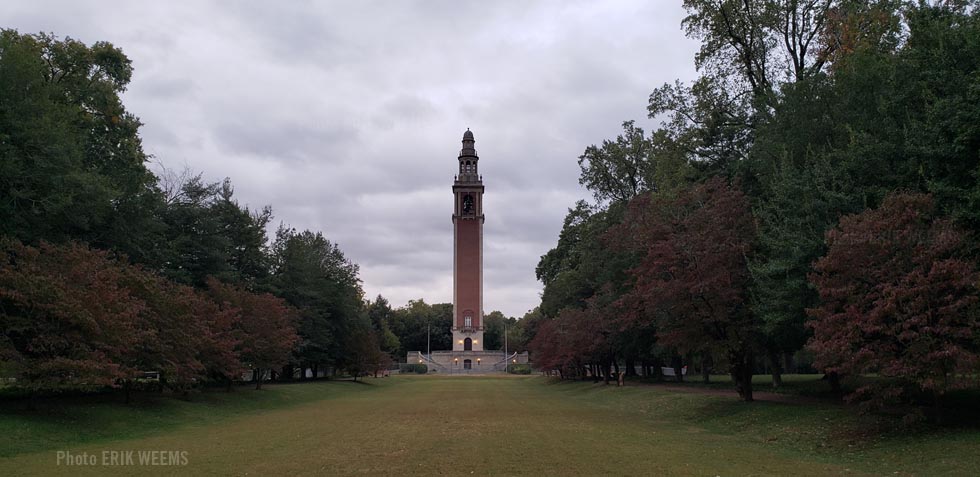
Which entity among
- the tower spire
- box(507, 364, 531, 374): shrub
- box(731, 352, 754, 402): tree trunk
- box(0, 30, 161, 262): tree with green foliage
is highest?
the tower spire

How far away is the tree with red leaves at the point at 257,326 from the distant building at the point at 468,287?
63.3 metres

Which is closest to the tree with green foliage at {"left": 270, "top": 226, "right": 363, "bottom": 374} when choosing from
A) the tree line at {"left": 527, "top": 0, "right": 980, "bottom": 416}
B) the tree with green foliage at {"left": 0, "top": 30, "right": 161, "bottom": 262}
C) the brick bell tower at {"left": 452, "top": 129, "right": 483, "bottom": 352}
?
the tree with green foliage at {"left": 0, "top": 30, "right": 161, "bottom": 262}

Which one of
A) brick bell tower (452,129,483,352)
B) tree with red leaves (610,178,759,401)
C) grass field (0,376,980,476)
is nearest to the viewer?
grass field (0,376,980,476)

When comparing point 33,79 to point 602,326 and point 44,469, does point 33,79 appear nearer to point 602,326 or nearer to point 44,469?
point 44,469

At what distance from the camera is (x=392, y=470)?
521 inches

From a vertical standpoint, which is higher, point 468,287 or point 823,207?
point 468,287

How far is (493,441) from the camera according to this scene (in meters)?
18.0

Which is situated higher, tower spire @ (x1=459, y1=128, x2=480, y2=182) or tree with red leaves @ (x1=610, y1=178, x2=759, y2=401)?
tower spire @ (x1=459, y1=128, x2=480, y2=182)

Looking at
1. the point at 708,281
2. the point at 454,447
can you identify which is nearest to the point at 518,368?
the point at 708,281

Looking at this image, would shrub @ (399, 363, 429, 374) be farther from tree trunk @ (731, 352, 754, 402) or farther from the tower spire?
tree trunk @ (731, 352, 754, 402)

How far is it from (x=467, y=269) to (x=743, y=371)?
79.1 metres

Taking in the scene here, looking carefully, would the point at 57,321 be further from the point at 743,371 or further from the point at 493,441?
the point at 743,371

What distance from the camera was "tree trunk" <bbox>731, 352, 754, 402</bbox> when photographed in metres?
26.3

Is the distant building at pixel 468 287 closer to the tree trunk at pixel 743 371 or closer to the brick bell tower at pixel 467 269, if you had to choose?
the brick bell tower at pixel 467 269
